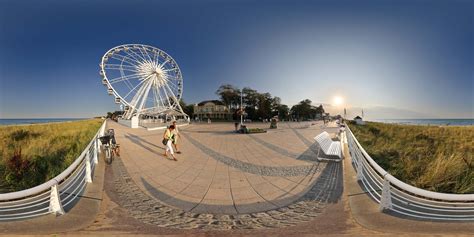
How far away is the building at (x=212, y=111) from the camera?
48.7 meters

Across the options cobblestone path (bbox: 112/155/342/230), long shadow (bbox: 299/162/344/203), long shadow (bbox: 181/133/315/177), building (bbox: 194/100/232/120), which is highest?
building (bbox: 194/100/232/120)

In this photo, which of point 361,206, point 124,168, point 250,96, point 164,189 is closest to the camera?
point 361,206

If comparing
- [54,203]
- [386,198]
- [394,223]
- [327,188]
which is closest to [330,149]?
[327,188]

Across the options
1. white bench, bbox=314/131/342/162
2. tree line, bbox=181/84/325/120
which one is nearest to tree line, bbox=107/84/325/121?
tree line, bbox=181/84/325/120

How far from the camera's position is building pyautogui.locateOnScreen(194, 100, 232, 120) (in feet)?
160

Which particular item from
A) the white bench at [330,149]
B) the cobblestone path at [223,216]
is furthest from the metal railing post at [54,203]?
the white bench at [330,149]

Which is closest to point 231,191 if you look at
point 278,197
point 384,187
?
point 278,197

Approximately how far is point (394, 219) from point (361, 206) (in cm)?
46

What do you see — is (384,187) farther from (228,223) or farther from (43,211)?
(43,211)

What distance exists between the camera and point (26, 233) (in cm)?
244

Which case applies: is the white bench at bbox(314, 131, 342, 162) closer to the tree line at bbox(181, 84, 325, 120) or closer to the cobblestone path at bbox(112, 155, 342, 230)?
the cobblestone path at bbox(112, 155, 342, 230)

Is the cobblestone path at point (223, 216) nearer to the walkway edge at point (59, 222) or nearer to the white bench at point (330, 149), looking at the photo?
the walkway edge at point (59, 222)

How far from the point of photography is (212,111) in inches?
2019

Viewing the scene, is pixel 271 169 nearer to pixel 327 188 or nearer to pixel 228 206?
pixel 327 188
